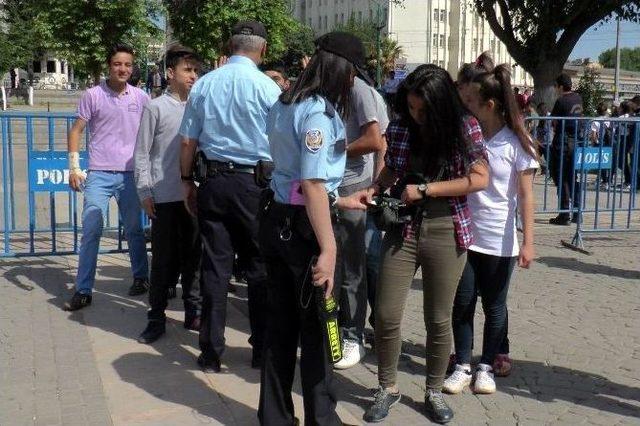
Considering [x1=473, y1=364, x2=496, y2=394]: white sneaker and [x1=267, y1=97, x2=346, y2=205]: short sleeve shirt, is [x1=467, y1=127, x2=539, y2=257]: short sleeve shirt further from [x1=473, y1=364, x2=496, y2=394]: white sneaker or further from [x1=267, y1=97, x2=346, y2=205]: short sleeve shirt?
[x1=267, y1=97, x2=346, y2=205]: short sleeve shirt

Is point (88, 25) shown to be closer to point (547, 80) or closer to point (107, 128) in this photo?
point (547, 80)

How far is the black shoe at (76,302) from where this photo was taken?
5.93 metres

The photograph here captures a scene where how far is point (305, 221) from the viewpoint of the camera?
3.36 metres

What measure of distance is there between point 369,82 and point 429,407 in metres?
1.91

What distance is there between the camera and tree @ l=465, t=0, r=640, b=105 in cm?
2066

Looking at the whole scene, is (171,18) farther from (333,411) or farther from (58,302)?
(333,411)

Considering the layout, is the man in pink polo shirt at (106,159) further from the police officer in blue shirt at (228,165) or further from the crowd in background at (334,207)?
the police officer in blue shirt at (228,165)

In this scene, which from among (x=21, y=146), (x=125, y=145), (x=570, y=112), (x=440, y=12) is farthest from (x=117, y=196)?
(x=440, y=12)

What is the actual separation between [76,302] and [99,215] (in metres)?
0.69

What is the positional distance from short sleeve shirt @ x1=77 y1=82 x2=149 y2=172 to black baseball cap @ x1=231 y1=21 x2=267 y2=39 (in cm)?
170

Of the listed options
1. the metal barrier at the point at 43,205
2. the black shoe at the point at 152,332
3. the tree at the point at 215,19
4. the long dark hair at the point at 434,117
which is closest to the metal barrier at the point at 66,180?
the metal barrier at the point at 43,205

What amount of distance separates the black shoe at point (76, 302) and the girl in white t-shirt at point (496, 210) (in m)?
3.00

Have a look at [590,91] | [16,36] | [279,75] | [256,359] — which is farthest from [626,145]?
[16,36]

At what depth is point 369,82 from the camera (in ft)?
15.3
